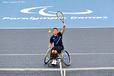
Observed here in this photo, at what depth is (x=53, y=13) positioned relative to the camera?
61.0 feet

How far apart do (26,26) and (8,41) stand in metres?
2.60

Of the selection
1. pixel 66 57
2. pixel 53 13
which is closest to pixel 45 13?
pixel 53 13

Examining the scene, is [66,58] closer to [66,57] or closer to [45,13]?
[66,57]

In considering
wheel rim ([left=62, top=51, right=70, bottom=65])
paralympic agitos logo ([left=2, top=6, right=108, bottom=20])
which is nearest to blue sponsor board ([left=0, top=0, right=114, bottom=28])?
paralympic agitos logo ([left=2, top=6, right=108, bottom=20])

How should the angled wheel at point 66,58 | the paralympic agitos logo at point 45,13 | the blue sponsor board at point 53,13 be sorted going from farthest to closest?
the paralympic agitos logo at point 45,13
the blue sponsor board at point 53,13
the angled wheel at point 66,58

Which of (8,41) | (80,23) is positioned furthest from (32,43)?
(80,23)

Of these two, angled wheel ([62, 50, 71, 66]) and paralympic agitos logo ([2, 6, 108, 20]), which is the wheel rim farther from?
paralympic agitos logo ([2, 6, 108, 20])

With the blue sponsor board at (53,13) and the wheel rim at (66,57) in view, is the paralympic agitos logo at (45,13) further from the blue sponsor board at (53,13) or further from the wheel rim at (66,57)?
the wheel rim at (66,57)

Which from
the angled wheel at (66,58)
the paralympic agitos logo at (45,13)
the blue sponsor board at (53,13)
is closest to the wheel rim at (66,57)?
the angled wheel at (66,58)

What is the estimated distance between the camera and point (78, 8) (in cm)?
1927

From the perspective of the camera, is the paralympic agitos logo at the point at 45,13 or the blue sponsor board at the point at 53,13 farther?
the paralympic agitos logo at the point at 45,13

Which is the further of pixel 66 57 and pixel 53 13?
pixel 53 13

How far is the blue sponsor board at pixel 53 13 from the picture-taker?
1742 centimetres

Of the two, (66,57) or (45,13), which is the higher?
(45,13)
